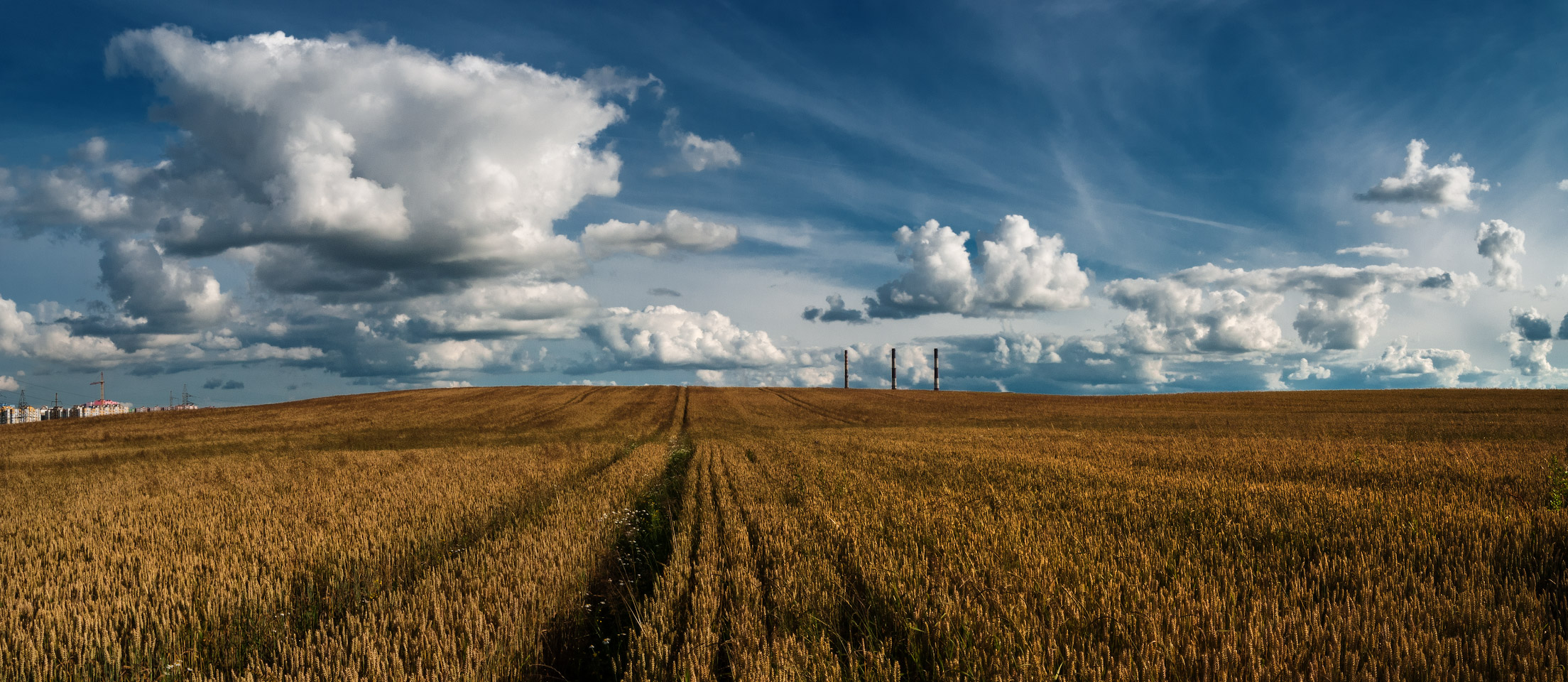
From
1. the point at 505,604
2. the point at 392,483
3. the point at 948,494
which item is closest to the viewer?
the point at 505,604

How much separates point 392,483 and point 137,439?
32.7 meters

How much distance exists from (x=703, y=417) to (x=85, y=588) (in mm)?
43795

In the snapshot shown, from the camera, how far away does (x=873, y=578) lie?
17.4 ft

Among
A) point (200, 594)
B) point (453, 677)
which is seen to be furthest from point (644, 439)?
point (453, 677)

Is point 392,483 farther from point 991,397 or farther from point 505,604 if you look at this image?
point 991,397

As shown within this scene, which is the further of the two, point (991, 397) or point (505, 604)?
point (991, 397)

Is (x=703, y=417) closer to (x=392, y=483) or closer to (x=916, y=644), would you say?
(x=392, y=483)

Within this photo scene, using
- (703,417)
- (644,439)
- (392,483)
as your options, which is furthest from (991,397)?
(392,483)

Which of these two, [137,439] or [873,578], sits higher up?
[873,578]

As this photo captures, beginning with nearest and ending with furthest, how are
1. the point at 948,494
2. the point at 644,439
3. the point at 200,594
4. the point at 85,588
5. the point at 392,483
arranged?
the point at 200,594 → the point at 85,588 → the point at 948,494 → the point at 392,483 → the point at 644,439

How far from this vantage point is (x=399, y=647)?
4473mm

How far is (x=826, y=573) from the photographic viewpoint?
5.47 m

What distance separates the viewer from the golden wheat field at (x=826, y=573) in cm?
385

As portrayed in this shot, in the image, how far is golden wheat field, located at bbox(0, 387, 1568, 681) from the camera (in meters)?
3.85
